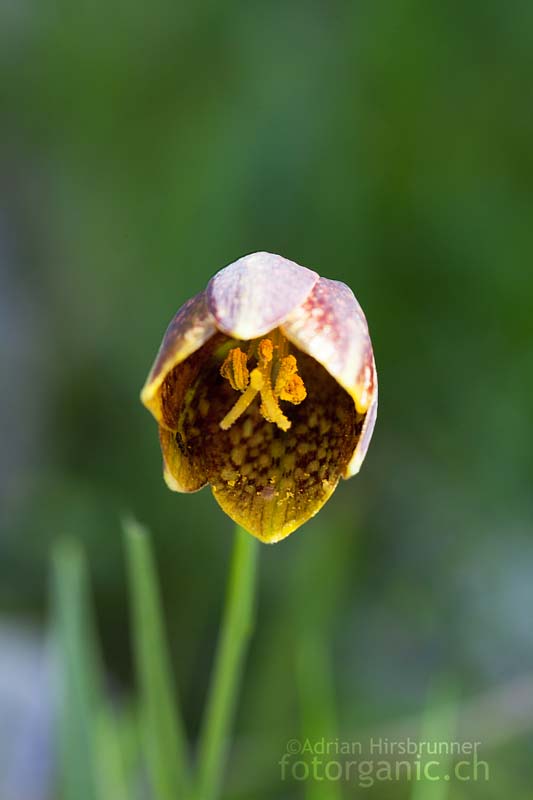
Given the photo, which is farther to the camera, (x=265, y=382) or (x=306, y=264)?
(x=306, y=264)

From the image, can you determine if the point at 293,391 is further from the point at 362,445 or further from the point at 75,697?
the point at 75,697

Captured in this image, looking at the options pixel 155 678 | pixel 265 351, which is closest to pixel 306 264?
pixel 265 351

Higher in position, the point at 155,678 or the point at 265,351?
the point at 265,351

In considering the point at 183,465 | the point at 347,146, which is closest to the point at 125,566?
the point at 347,146

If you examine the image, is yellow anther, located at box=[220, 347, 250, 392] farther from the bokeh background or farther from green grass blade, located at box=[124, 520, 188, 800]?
the bokeh background

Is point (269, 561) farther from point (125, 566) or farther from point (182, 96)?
point (182, 96)

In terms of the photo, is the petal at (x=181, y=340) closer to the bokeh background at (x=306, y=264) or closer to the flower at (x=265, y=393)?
the flower at (x=265, y=393)
